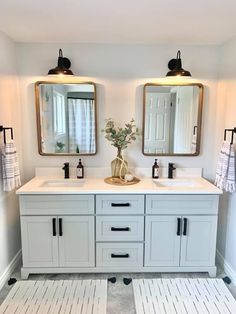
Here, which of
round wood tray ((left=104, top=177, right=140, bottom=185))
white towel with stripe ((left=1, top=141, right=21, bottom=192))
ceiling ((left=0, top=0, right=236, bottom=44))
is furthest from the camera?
round wood tray ((left=104, top=177, right=140, bottom=185))

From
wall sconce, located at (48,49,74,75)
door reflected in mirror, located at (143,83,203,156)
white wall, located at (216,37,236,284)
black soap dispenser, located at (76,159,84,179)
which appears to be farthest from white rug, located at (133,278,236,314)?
wall sconce, located at (48,49,74,75)

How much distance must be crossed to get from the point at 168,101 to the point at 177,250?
150cm

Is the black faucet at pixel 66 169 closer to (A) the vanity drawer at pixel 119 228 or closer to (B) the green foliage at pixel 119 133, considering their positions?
(B) the green foliage at pixel 119 133

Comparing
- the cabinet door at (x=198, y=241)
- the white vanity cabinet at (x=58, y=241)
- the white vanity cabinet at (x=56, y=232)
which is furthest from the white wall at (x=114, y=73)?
the cabinet door at (x=198, y=241)

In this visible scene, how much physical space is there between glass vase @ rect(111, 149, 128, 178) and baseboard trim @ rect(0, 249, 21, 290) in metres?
1.31

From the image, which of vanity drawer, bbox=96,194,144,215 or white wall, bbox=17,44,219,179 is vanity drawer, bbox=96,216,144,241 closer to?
vanity drawer, bbox=96,194,144,215

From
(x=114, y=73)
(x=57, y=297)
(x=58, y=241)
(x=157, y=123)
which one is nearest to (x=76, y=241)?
(x=58, y=241)

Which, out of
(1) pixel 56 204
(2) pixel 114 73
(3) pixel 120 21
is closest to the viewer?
(3) pixel 120 21

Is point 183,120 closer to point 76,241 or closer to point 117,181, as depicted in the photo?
point 117,181

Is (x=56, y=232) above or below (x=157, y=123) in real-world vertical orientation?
below

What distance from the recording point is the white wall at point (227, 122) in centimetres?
247

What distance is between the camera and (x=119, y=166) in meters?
2.77

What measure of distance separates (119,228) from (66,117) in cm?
127

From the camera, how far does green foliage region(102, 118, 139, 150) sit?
2699mm
